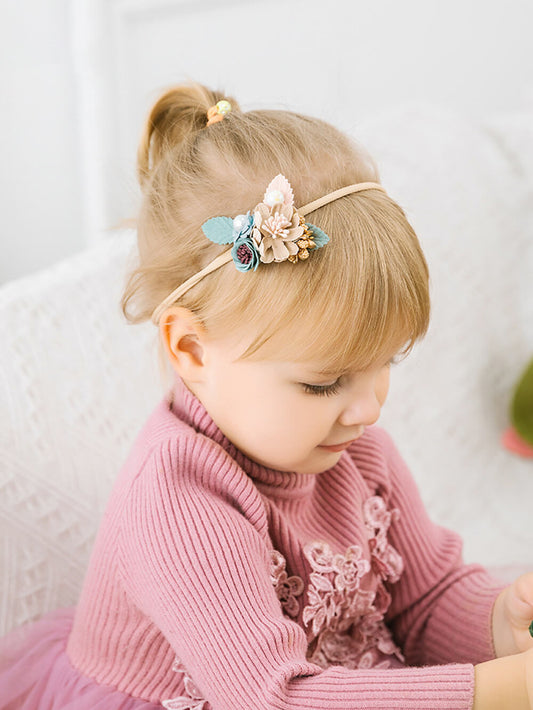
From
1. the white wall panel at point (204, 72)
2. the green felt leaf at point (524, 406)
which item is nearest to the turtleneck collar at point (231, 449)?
the green felt leaf at point (524, 406)

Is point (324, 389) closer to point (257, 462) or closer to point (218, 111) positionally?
point (257, 462)

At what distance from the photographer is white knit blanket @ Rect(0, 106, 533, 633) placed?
0.99 meters

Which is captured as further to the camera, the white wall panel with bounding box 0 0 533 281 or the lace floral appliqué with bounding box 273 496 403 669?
the white wall panel with bounding box 0 0 533 281

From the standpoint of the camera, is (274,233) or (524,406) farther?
(524,406)

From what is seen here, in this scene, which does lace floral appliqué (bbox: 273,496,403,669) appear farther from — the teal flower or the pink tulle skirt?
the teal flower

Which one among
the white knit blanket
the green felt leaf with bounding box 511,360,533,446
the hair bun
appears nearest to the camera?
the hair bun

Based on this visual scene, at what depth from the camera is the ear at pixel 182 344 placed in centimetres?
77

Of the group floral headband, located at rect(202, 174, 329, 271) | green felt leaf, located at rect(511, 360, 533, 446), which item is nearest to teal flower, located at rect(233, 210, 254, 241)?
floral headband, located at rect(202, 174, 329, 271)

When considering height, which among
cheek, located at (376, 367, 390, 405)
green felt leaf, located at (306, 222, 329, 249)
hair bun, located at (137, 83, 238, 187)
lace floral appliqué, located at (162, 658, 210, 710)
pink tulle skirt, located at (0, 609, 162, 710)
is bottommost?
pink tulle skirt, located at (0, 609, 162, 710)

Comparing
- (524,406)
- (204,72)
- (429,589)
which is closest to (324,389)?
(429,589)

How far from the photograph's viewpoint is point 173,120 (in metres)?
0.88

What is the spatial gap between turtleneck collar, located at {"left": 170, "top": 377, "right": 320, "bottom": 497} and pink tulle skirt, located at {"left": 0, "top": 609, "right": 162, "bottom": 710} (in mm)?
244

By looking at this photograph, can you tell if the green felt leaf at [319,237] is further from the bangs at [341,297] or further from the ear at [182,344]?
the ear at [182,344]

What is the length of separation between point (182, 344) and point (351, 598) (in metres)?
0.32
